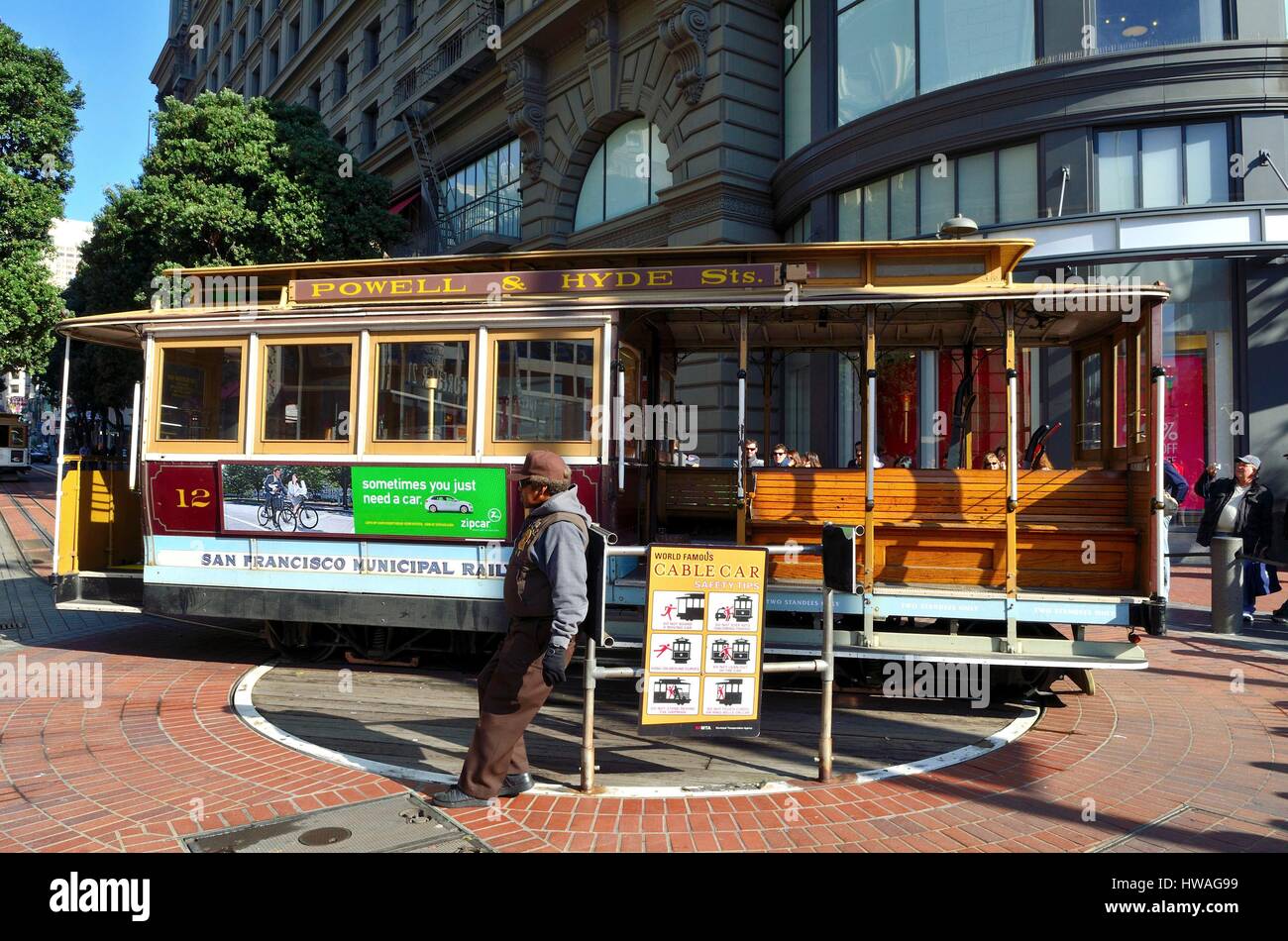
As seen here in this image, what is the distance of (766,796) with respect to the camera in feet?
15.3

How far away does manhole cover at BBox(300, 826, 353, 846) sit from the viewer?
3969 mm

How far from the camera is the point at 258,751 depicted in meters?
5.31

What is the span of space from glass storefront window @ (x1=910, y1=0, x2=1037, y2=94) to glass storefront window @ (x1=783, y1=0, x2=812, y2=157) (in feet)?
8.21

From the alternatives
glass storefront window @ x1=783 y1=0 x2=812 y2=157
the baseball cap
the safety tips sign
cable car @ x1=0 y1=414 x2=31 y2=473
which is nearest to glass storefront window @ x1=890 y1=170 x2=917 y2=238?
glass storefront window @ x1=783 y1=0 x2=812 y2=157

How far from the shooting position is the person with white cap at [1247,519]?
32.3 ft

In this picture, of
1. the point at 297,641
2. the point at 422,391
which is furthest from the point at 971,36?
the point at 297,641

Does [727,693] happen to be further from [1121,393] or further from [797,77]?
[797,77]

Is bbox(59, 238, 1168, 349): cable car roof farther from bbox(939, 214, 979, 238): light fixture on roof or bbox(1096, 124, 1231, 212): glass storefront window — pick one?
bbox(1096, 124, 1231, 212): glass storefront window

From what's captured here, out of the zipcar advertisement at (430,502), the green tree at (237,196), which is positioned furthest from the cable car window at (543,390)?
the green tree at (237,196)

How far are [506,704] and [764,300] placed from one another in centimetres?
352

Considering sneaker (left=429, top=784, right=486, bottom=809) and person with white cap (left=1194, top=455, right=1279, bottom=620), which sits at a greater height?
person with white cap (left=1194, top=455, right=1279, bottom=620)
